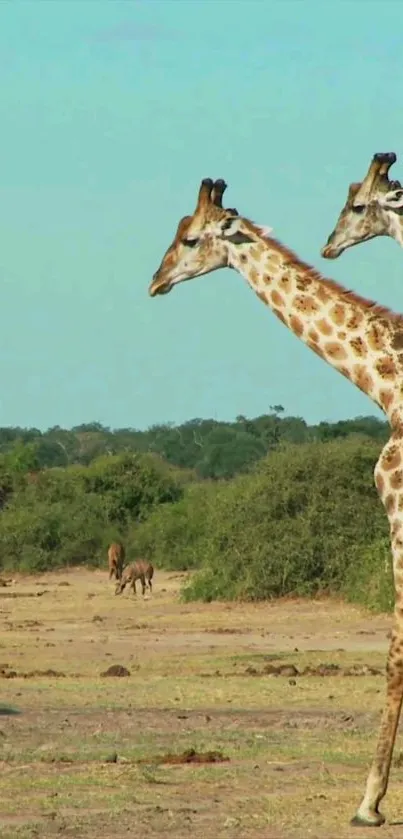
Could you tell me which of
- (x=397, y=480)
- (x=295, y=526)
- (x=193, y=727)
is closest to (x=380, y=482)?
(x=397, y=480)

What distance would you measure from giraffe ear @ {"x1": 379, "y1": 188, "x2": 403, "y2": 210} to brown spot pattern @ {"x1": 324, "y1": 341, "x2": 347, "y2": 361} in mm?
→ 2483

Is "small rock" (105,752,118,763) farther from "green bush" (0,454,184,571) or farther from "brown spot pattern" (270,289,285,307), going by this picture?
"green bush" (0,454,184,571)

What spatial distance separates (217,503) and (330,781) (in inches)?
782

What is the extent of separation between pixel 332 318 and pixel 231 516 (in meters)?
19.3

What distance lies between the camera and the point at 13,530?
130 feet

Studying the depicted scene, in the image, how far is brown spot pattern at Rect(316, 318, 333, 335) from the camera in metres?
10.1

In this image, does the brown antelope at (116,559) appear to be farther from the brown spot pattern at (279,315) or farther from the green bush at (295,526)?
the brown spot pattern at (279,315)

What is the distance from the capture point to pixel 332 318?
10.1 m

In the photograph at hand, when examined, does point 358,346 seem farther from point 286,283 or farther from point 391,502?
point 391,502

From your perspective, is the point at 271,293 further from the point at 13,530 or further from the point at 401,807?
the point at 13,530

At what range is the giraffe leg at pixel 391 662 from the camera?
9094 mm

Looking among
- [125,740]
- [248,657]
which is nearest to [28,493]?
[248,657]

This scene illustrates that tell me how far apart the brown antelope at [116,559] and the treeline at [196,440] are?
29.1 ft

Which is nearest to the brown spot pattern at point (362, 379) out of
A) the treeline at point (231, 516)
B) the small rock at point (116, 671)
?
the small rock at point (116, 671)
